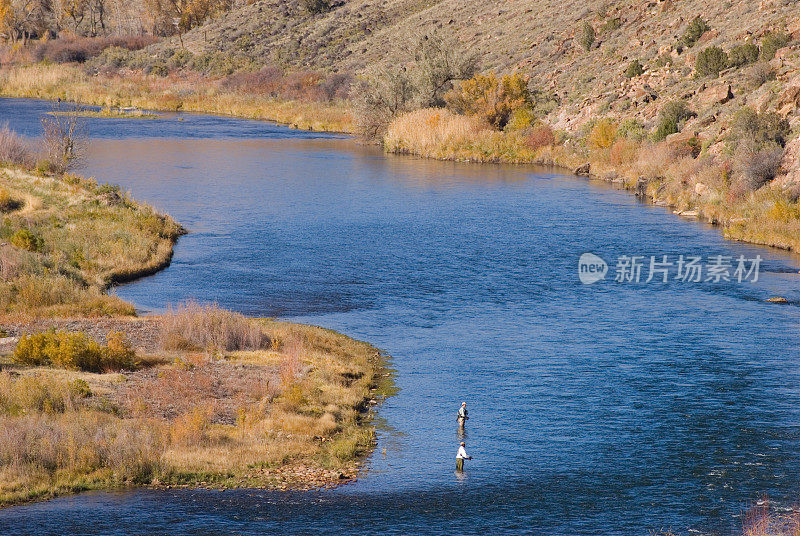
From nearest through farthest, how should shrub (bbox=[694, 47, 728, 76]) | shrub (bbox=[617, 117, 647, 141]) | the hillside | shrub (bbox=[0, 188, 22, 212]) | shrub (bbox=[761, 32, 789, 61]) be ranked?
1. shrub (bbox=[0, 188, 22, 212])
2. shrub (bbox=[761, 32, 789, 61])
3. shrub (bbox=[617, 117, 647, 141])
4. shrub (bbox=[694, 47, 728, 76])
5. the hillside

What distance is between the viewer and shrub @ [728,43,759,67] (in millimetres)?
63625

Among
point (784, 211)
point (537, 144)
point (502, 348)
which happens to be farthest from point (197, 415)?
point (537, 144)

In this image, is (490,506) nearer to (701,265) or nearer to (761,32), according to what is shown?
(701,265)

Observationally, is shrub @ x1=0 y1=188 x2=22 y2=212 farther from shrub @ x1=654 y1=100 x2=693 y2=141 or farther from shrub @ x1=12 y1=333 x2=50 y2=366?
shrub @ x1=654 y1=100 x2=693 y2=141

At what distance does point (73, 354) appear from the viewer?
83.8 feet

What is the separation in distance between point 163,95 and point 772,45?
73404 mm

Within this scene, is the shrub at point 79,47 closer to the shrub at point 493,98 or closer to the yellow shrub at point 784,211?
the shrub at point 493,98

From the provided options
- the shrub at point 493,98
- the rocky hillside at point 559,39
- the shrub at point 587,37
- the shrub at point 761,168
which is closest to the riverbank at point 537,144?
the shrub at point 761,168

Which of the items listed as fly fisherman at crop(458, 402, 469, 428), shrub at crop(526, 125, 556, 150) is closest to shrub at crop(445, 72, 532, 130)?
shrub at crop(526, 125, 556, 150)

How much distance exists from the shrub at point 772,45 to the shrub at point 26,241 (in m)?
46.4

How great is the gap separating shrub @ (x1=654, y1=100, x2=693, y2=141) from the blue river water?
560cm

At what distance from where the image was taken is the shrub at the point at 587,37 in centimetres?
8594

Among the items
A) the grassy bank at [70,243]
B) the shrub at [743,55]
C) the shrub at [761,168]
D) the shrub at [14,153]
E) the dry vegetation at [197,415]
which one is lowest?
the dry vegetation at [197,415]

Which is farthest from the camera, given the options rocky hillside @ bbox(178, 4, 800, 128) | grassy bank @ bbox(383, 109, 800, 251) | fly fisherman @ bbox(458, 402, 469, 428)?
rocky hillside @ bbox(178, 4, 800, 128)
